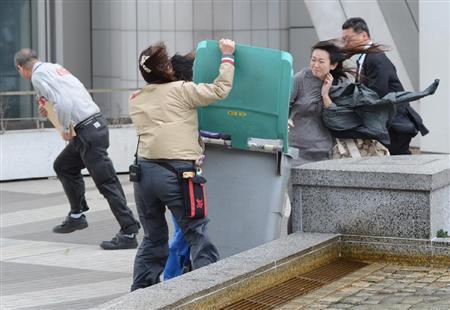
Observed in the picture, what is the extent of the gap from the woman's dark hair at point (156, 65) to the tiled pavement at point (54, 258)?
5.43 ft

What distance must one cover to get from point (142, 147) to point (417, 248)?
1823mm

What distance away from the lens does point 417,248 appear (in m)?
7.43

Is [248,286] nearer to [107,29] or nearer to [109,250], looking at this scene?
[109,250]

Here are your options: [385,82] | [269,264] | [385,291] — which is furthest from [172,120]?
[385,82]

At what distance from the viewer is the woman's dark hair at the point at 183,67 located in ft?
25.5

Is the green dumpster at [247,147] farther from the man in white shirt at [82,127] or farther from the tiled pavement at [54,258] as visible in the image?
the man in white shirt at [82,127]

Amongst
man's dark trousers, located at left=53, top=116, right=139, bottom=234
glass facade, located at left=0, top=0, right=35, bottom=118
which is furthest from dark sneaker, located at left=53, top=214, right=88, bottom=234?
glass facade, located at left=0, top=0, right=35, bottom=118

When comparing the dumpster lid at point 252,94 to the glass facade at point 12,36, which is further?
the glass facade at point 12,36

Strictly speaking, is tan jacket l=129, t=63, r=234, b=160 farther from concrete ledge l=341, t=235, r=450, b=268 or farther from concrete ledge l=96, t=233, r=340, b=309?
concrete ledge l=341, t=235, r=450, b=268

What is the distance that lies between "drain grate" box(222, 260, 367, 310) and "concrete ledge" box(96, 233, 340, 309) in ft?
0.11

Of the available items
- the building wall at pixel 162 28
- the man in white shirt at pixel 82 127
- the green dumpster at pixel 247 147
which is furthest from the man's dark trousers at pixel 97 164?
the building wall at pixel 162 28

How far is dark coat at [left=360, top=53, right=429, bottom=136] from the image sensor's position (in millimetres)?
9125

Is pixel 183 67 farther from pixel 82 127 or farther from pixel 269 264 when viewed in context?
pixel 82 127

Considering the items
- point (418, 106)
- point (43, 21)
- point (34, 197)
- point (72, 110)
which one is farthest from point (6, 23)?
point (72, 110)
